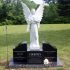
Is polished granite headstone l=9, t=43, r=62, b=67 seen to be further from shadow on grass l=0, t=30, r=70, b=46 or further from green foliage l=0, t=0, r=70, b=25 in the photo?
green foliage l=0, t=0, r=70, b=25

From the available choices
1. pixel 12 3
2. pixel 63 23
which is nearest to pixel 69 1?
pixel 63 23

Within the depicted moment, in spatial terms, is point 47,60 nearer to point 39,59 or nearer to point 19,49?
point 39,59

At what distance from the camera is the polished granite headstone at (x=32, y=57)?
38.3ft

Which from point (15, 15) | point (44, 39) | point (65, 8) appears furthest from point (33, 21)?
point (15, 15)

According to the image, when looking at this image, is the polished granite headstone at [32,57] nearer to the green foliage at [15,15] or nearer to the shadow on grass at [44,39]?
the shadow on grass at [44,39]

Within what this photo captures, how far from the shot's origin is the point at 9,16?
1668 inches

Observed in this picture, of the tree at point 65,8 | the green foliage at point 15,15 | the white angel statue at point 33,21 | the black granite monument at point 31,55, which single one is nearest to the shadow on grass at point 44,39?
the white angel statue at point 33,21

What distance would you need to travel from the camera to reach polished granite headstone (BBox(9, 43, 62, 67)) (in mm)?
11680

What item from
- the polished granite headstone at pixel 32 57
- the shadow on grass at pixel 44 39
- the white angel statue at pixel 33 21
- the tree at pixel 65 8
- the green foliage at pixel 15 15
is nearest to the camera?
the tree at pixel 65 8

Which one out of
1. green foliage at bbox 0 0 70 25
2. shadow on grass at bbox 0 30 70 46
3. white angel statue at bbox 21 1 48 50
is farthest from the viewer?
green foliage at bbox 0 0 70 25

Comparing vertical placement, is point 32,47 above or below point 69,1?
below

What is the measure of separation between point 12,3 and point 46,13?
8720 mm

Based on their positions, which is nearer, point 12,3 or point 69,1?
point 69,1

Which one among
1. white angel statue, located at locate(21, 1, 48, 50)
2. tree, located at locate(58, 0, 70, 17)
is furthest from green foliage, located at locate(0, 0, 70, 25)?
tree, located at locate(58, 0, 70, 17)
